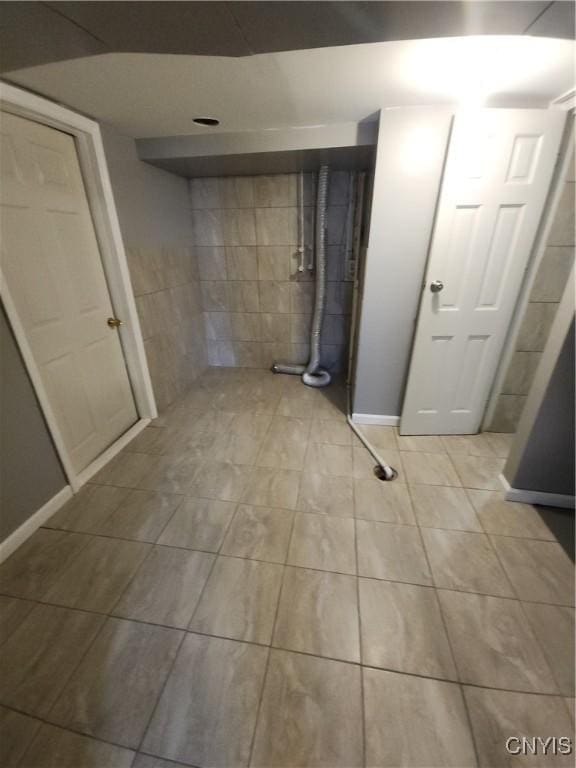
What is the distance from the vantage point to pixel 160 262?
248 centimetres

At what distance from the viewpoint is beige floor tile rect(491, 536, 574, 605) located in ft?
4.13

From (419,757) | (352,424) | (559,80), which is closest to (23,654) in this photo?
(419,757)

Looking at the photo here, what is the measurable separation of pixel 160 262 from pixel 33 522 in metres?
1.98

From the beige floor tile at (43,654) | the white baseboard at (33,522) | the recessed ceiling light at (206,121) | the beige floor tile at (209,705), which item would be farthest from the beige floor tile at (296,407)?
the recessed ceiling light at (206,121)

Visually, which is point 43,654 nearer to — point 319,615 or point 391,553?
point 319,615

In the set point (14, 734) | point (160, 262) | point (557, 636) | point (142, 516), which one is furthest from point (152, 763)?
point (160, 262)

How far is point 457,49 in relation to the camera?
3.66 feet

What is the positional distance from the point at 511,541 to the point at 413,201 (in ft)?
6.41

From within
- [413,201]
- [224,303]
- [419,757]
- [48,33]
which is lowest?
[419,757]

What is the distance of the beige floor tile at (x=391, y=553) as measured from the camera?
1.34 m

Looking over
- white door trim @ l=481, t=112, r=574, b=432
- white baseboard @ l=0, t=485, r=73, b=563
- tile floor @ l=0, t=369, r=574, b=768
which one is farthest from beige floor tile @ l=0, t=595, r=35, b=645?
white door trim @ l=481, t=112, r=574, b=432

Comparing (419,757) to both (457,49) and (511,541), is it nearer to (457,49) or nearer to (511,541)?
(511,541)

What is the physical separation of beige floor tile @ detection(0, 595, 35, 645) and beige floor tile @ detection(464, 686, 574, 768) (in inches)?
65.4

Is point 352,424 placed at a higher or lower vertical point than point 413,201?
lower
